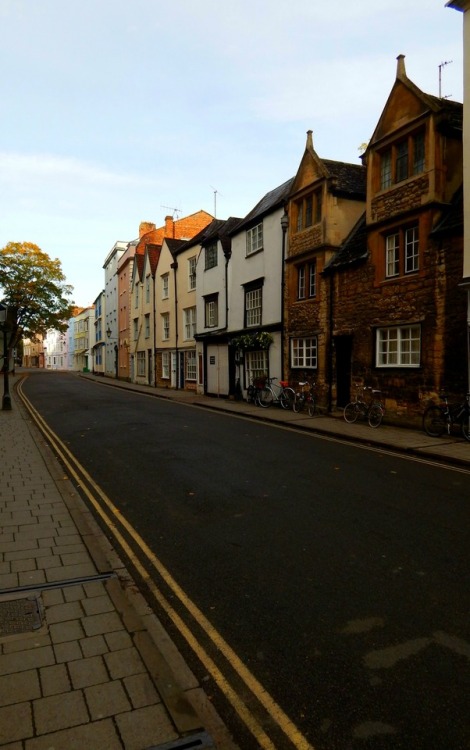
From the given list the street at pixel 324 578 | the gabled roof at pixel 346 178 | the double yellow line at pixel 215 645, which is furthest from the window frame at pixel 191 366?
the double yellow line at pixel 215 645

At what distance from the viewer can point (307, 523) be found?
5.83m

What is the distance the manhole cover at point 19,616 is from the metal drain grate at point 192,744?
150 centimetres

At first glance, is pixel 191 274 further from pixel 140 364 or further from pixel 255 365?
pixel 140 364

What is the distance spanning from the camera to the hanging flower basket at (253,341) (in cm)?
2058

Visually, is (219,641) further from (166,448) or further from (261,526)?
(166,448)

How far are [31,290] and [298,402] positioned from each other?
41.5m

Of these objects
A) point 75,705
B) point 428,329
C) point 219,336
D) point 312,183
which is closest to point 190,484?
point 75,705

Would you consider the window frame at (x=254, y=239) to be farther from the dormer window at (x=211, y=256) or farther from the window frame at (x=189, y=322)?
the window frame at (x=189, y=322)

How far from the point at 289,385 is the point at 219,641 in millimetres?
16522

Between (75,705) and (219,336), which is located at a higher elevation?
(219,336)

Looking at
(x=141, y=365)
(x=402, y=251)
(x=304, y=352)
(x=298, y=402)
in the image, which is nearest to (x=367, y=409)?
(x=298, y=402)

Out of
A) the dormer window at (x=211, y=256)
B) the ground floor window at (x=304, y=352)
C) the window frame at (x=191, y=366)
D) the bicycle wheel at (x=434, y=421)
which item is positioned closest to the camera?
the bicycle wheel at (x=434, y=421)

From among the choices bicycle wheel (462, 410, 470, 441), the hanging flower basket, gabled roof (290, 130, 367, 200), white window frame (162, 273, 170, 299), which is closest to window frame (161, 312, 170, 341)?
white window frame (162, 273, 170, 299)

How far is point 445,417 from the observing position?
12211 millimetres
